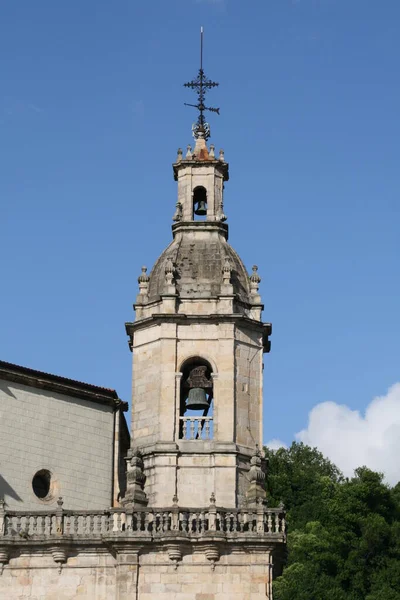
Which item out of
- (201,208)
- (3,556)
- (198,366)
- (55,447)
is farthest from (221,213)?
(3,556)

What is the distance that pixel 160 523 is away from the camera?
100ft

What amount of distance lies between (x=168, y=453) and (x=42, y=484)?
5261 millimetres

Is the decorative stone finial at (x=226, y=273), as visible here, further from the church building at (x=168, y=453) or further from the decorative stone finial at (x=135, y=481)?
the decorative stone finial at (x=135, y=481)

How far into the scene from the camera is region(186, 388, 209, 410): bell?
32.9 m

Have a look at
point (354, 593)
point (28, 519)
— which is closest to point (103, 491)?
point (28, 519)

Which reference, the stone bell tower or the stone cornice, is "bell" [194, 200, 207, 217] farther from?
the stone cornice

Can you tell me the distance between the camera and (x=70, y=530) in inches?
1220

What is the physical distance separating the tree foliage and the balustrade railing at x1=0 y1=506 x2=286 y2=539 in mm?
25655

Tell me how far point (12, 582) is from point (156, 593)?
3770 mm

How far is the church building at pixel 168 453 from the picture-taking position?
30.2m

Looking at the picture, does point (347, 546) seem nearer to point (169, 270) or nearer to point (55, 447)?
point (55, 447)

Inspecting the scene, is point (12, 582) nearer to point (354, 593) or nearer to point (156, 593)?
point (156, 593)

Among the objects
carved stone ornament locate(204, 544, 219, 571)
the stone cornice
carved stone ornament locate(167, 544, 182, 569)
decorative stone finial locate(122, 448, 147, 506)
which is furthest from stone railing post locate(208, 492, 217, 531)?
the stone cornice

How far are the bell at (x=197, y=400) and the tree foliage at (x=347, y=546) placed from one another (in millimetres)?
24727
